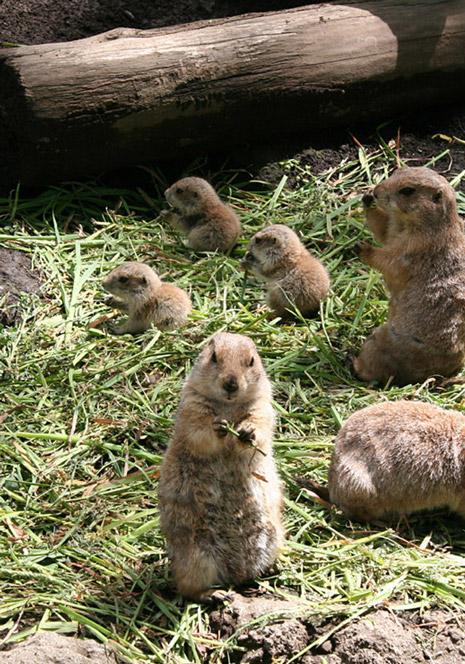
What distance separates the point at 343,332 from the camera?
→ 295 inches

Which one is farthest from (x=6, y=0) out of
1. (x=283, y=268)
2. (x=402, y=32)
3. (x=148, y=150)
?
(x=283, y=268)

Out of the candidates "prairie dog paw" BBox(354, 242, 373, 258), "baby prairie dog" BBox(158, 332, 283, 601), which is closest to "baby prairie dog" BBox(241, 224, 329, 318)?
"prairie dog paw" BBox(354, 242, 373, 258)

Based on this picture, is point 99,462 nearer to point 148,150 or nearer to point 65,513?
point 65,513

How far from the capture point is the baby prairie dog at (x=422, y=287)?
263 inches

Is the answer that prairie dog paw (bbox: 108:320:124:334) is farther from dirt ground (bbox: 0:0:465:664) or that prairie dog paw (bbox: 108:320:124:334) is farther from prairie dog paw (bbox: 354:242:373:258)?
prairie dog paw (bbox: 354:242:373:258)

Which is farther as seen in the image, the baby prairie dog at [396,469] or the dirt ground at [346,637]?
the baby prairie dog at [396,469]

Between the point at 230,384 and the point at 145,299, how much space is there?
3.04 meters

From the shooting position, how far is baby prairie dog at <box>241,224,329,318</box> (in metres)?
7.63

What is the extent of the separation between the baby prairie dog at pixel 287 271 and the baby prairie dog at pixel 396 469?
8.02 feet

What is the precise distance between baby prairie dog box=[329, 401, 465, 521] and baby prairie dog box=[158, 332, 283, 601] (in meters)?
0.63

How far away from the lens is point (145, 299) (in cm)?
745

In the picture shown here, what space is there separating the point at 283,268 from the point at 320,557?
11.0 ft

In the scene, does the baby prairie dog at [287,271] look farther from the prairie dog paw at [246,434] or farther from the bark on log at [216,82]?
the prairie dog paw at [246,434]

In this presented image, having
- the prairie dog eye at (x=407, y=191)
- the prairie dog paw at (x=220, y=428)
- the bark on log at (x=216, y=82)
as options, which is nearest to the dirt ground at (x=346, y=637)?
the prairie dog paw at (x=220, y=428)
